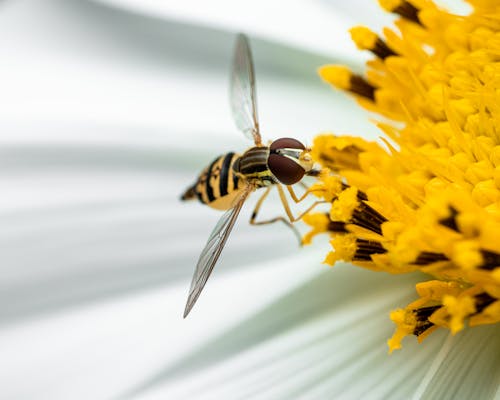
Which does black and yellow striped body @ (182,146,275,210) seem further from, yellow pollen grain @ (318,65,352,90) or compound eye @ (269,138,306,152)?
yellow pollen grain @ (318,65,352,90)

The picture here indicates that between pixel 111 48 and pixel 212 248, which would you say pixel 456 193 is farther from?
pixel 111 48

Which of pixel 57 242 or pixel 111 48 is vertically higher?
pixel 111 48

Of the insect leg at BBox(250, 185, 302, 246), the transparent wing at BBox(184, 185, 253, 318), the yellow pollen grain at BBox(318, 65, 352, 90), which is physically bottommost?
the transparent wing at BBox(184, 185, 253, 318)

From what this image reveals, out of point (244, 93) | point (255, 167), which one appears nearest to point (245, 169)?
point (255, 167)

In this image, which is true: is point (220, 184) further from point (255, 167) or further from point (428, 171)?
point (428, 171)

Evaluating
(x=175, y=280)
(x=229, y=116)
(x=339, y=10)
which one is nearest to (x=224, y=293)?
(x=175, y=280)

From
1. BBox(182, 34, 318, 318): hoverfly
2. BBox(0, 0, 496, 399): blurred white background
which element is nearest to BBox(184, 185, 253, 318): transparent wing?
BBox(182, 34, 318, 318): hoverfly

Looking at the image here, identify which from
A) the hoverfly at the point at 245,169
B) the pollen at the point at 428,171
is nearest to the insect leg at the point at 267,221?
the hoverfly at the point at 245,169
